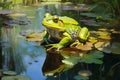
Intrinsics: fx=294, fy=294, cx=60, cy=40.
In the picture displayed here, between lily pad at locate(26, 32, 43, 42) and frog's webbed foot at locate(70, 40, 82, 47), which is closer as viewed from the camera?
frog's webbed foot at locate(70, 40, 82, 47)

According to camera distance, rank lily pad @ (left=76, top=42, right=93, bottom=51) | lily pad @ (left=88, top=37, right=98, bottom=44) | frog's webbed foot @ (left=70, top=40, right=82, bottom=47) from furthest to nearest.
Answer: lily pad @ (left=88, top=37, right=98, bottom=44) → frog's webbed foot @ (left=70, top=40, right=82, bottom=47) → lily pad @ (left=76, top=42, right=93, bottom=51)

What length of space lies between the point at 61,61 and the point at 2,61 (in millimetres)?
673

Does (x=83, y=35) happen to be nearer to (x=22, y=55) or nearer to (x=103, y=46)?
(x=103, y=46)

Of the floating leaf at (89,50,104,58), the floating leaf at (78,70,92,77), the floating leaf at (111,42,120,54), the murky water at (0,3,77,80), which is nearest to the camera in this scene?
the floating leaf at (78,70,92,77)

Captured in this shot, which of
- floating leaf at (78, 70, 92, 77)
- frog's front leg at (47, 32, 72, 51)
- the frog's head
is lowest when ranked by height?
floating leaf at (78, 70, 92, 77)

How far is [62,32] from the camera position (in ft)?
13.2

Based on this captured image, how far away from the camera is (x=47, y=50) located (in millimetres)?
3836

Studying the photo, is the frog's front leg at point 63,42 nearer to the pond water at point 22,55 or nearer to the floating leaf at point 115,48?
the pond water at point 22,55

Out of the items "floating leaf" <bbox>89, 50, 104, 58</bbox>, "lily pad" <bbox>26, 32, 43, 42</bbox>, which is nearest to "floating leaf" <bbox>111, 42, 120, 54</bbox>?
"floating leaf" <bbox>89, 50, 104, 58</bbox>

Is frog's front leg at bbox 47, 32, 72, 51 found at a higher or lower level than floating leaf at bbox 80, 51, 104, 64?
higher

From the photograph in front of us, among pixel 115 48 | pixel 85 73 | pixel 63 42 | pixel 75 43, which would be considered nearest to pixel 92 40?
pixel 75 43

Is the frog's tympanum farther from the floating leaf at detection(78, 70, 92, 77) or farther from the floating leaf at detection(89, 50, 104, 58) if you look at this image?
the floating leaf at detection(78, 70, 92, 77)

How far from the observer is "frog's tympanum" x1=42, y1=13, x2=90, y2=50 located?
392 cm

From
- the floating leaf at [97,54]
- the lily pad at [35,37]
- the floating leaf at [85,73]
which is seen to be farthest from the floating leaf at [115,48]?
the lily pad at [35,37]
